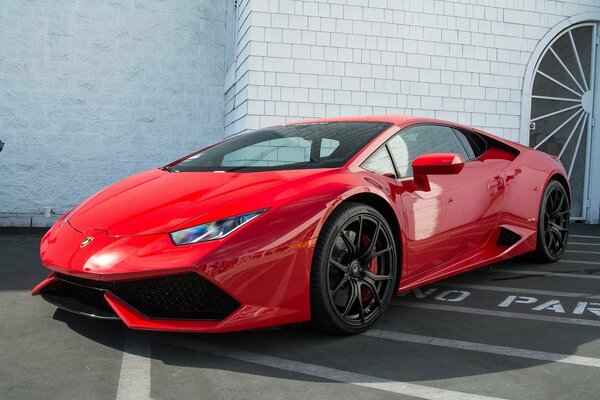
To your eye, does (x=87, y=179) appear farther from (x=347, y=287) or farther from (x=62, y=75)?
(x=347, y=287)

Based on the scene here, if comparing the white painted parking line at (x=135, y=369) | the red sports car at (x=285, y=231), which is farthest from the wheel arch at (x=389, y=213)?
the white painted parking line at (x=135, y=369)

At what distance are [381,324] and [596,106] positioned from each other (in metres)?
6.76

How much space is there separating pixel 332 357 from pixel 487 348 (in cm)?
68

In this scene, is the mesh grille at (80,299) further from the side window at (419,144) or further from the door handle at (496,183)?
the door handle at (496,183)

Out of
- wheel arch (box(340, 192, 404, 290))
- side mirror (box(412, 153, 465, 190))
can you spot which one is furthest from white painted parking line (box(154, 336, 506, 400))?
side mirror (box(412, 153, 465, 190))

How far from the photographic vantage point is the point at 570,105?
322 inches

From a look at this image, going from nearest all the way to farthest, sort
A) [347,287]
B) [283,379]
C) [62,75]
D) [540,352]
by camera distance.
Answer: [283,379], [540,352], [347,287], [62,75]

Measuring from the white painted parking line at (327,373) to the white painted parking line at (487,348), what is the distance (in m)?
0.51

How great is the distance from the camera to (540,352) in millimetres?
2379

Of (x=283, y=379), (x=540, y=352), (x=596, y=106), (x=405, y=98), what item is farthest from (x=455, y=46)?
(x=283, y=379)

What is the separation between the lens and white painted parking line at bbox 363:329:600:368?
2277mm

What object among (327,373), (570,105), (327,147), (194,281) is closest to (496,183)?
(327,147)

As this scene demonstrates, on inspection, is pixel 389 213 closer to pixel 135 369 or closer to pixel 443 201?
pixel 443 201

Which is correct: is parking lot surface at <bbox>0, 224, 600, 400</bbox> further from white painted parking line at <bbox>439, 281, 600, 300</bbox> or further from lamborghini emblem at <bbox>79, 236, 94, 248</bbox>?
lamborghini emblem at <bbox>79, 236, 94, 248</bbox>
